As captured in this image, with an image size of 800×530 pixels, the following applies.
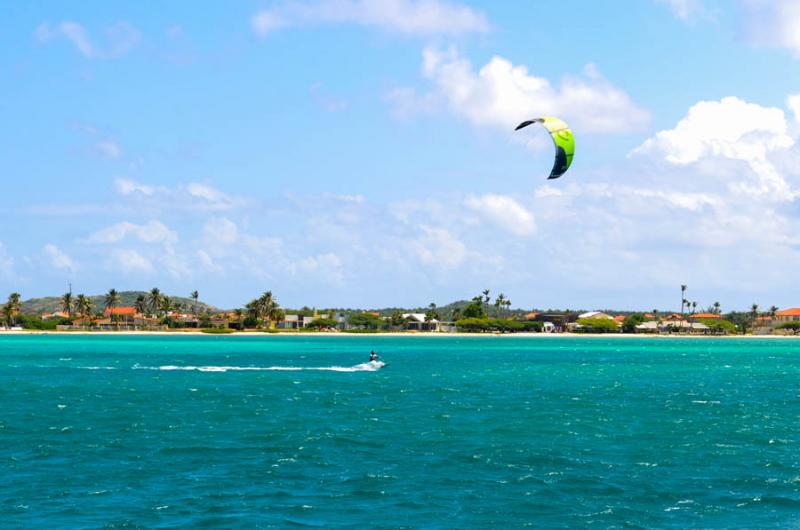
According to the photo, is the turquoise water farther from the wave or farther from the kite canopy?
the wave

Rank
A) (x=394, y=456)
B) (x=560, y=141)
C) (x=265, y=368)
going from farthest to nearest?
(x=265, y=368), (x=560, y=141), (x=394, y=456)

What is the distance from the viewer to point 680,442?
140 ft

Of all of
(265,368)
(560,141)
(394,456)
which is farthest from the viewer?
(265,368)

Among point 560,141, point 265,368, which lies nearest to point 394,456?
point 560,141

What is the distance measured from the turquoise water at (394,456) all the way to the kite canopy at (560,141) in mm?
13058

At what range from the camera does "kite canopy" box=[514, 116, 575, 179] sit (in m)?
45.6

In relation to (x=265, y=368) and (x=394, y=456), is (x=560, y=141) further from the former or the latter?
(x=265, y=368)

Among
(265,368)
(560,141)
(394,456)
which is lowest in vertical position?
(394,456)

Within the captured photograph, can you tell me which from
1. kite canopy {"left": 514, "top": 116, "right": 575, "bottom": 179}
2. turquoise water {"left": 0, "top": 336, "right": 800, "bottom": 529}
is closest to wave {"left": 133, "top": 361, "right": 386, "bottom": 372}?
turquoise water {"left": 0, "top": 336, "right": 800, "bottom": 529}

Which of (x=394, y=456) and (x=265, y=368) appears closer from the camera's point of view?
(x=394, y=456)

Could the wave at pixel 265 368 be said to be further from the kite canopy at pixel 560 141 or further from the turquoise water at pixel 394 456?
the kite canopy at pixel 560 141

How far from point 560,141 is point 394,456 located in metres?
18.4

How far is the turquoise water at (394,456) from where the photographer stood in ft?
92.7

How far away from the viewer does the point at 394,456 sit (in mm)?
38000
